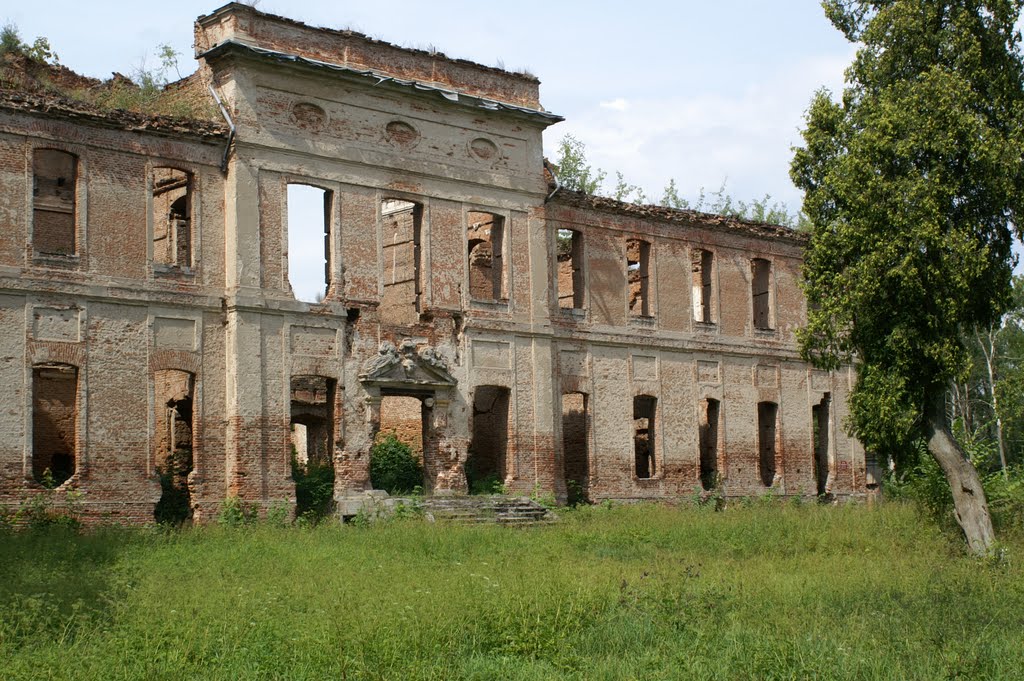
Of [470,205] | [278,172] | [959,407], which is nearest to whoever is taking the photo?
[278,172]

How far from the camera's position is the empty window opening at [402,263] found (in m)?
25.0

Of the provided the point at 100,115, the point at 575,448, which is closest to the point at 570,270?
the point at 575,448

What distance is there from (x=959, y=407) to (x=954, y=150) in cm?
2845

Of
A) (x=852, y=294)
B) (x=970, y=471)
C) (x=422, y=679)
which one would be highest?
(x=852, y=294)

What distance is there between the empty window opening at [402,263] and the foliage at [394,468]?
2508mm

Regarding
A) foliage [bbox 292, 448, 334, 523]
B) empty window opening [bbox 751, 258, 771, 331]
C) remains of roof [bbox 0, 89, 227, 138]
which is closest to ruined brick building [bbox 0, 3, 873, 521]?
remains of roof [bbox 0, 89, 227, 138]

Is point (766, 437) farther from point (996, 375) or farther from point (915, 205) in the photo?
point (996, 375)

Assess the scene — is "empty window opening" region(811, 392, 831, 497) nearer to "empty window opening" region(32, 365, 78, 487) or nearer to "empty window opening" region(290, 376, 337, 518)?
"empty window opening" region(290, 376, 337, 518)

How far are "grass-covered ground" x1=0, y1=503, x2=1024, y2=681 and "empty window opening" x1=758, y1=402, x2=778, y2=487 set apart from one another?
11.3 meters

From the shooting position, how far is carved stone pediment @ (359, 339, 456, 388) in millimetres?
23688

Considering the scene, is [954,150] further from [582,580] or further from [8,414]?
[8,414]

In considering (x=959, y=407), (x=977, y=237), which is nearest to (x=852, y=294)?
(x=977, y=237)

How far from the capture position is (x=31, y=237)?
20.6m

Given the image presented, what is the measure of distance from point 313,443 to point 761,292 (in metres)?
11.5
